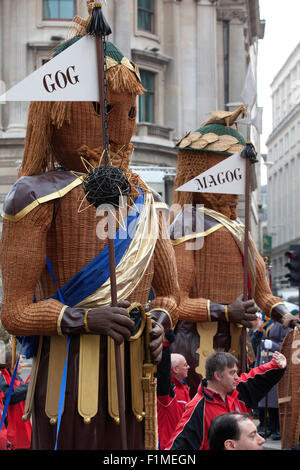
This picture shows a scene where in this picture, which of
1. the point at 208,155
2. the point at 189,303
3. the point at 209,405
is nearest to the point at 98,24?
the point at 209,405

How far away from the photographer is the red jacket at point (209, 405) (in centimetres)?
499

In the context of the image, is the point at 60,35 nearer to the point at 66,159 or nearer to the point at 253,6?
the point at 253,6

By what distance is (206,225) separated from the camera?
24.2 ft

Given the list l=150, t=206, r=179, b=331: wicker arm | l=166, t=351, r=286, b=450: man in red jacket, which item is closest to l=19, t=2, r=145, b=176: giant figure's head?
l=150, t=206, r=179, b=331: wicker arm

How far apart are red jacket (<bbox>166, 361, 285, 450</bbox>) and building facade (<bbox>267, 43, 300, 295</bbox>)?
45.5 metres

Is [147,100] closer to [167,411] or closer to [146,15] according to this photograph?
[146,15]

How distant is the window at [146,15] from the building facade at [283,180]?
17768 mm

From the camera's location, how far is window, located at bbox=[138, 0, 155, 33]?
3366cm

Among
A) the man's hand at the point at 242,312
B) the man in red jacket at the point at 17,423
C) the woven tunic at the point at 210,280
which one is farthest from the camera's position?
the man in red jacket at the point at 17,423

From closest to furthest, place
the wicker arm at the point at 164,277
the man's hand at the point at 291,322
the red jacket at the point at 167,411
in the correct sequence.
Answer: the wicker arm at the point at 164,277 < the red jacket at the point at 167,411 < the man's hand at the point at 291,322

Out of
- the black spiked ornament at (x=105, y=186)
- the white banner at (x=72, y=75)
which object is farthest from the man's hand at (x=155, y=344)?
the white banner at (x=72, y=75)

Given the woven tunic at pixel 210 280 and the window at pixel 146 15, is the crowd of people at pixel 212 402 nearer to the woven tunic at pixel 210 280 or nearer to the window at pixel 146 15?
the woven tunic at pixel 210 280

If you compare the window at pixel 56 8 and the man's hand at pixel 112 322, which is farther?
the window at pixel 56 8

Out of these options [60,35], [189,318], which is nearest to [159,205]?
[189,318]
